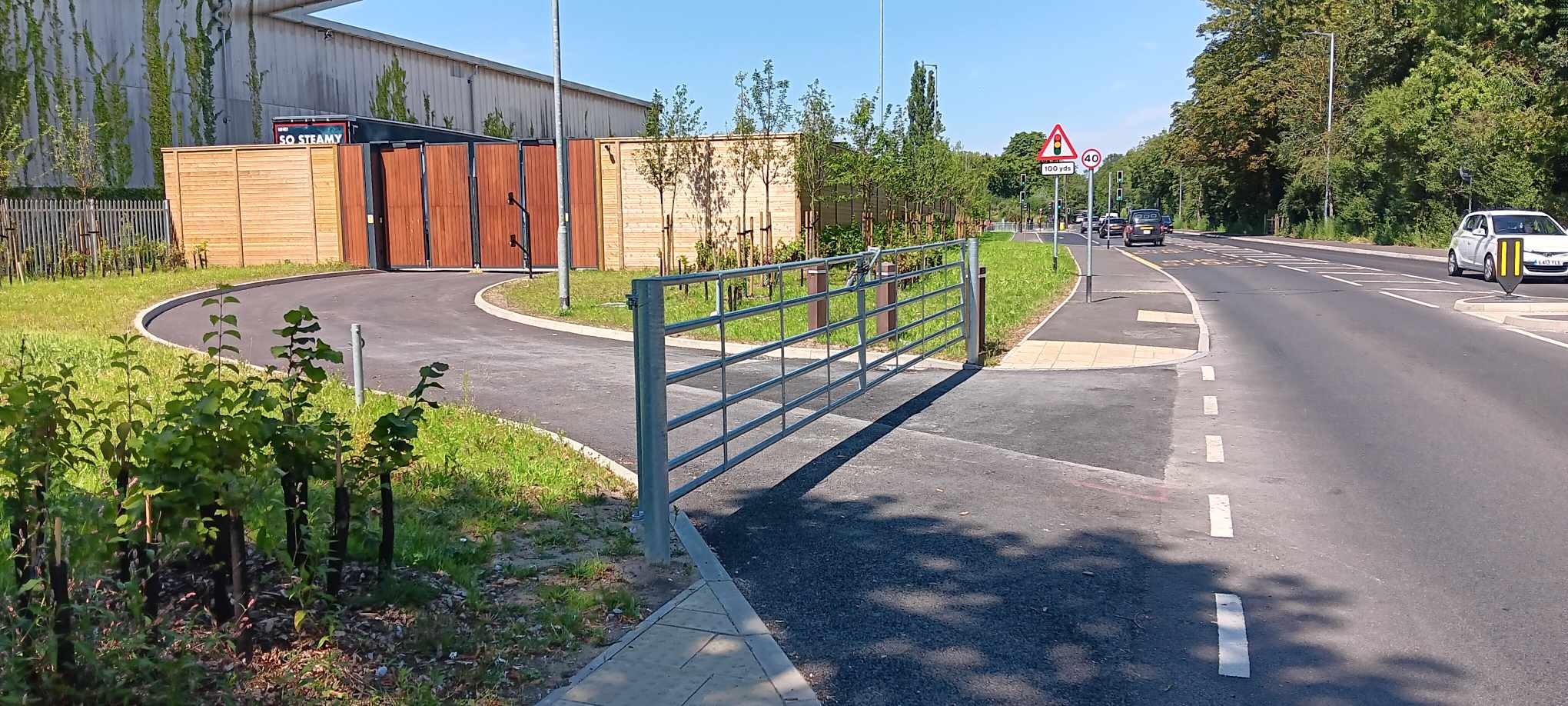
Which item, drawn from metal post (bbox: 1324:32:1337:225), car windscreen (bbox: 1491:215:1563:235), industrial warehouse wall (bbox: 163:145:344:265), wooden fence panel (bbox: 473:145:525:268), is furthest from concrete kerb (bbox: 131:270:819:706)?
metal post (bbox: 1324:32:1337:225)

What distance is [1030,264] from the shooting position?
31.4m

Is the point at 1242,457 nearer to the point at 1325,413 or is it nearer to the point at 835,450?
the point at 1325,413

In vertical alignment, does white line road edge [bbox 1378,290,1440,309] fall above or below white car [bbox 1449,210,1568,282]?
below

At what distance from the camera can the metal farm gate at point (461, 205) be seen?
91.5 ft

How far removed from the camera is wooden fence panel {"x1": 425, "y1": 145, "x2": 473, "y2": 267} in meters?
28.5

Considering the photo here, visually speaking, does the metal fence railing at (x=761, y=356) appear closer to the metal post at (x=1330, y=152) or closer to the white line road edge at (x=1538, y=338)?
the white line road edge at (x=1538, y=338)

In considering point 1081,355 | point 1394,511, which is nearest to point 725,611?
point 1394,511

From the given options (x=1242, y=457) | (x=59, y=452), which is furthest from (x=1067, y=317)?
(x=59, y=452)

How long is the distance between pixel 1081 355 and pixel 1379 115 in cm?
4060

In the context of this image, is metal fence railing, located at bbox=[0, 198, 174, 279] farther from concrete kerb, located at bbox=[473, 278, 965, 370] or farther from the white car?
the white car

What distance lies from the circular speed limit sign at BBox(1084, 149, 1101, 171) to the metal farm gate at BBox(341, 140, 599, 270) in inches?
458

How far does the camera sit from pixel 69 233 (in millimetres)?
24500

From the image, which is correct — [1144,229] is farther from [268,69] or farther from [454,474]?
[454,474]

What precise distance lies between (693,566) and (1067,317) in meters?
13.4
